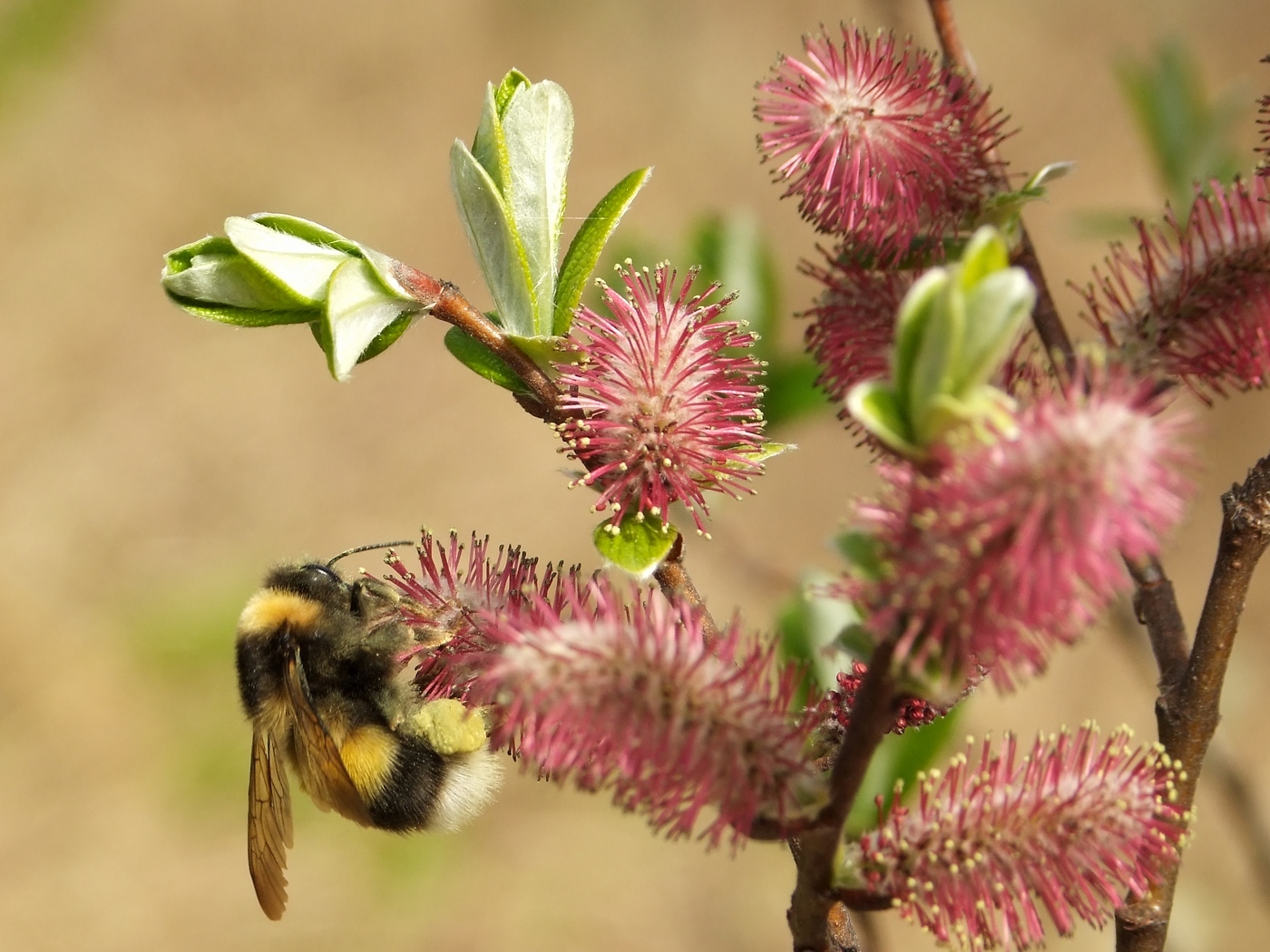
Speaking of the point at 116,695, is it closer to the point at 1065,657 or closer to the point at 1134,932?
the point at 1065,657

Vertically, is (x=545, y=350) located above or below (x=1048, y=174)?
below

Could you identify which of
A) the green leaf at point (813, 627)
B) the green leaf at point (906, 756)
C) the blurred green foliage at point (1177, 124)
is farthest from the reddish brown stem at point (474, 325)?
the blurred green foliage at point (1177, 124)

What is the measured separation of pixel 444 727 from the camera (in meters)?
1.77

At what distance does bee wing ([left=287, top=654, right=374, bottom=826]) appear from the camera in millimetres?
1772

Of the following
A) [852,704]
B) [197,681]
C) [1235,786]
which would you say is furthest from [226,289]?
[197,681]

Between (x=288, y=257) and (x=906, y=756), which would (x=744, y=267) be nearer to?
(x=906, y=756)

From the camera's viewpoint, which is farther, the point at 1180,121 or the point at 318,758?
the point at 1180,121

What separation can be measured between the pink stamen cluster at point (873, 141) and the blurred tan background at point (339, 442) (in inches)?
119

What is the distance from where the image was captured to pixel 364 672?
1.77 metres

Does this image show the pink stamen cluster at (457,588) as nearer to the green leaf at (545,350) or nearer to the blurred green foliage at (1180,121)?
the green leaf at (545,350)

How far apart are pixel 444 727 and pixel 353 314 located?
802mm

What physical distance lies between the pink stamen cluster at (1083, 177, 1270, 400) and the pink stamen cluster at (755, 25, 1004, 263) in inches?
8.2

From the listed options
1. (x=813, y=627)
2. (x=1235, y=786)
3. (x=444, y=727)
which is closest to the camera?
(x=444, y=727)

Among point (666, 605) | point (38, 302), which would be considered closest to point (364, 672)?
point (666, 605)
